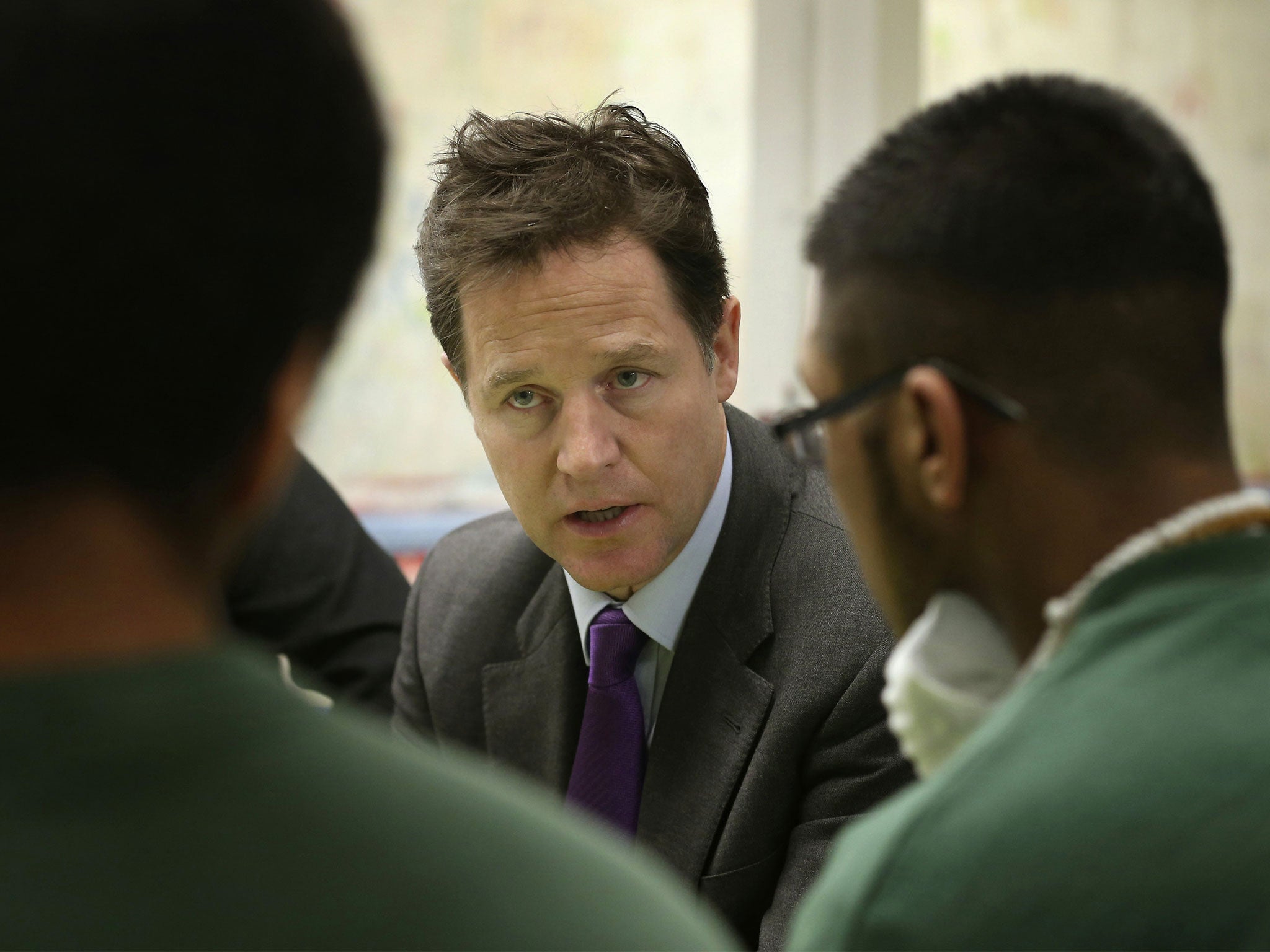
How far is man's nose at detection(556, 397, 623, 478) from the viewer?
1638 mm

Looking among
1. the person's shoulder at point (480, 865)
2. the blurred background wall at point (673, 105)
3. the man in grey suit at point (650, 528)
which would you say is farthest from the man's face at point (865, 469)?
the blurred background wall at point (673, 105)

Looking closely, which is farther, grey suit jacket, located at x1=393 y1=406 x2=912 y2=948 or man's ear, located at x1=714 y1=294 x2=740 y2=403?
man's ear, located at x1=714 y1=294 x2=740 y2=403

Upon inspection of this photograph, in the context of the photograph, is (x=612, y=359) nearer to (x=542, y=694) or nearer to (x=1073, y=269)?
(x=542, y=694)

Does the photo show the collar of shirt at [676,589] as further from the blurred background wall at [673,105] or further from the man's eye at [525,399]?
the blurred background wall at [673,105]

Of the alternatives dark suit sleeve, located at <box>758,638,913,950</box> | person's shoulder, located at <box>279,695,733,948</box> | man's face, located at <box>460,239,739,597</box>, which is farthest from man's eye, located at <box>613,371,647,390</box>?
person's shoulder, located at <box>279,695,733,948</box>

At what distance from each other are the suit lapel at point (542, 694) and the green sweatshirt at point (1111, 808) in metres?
0.96

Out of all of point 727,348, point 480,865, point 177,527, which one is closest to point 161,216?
point 177,527

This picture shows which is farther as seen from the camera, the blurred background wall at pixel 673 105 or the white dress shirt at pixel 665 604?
the blurred background wall at pixel 673 105

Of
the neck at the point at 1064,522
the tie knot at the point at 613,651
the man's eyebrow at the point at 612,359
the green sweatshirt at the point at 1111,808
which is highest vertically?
the man's eyebrow at the point at 612,359

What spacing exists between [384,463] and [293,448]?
249 cm

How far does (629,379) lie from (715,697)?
15.9 inches

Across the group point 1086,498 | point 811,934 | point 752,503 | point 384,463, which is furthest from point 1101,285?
point 384,463

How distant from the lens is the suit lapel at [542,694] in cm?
176

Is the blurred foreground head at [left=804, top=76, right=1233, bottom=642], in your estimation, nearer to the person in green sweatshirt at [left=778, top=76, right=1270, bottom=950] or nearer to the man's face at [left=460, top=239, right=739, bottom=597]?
the person in green sweatshirt at [left=778, top=76, right=1270, bottom=950]
